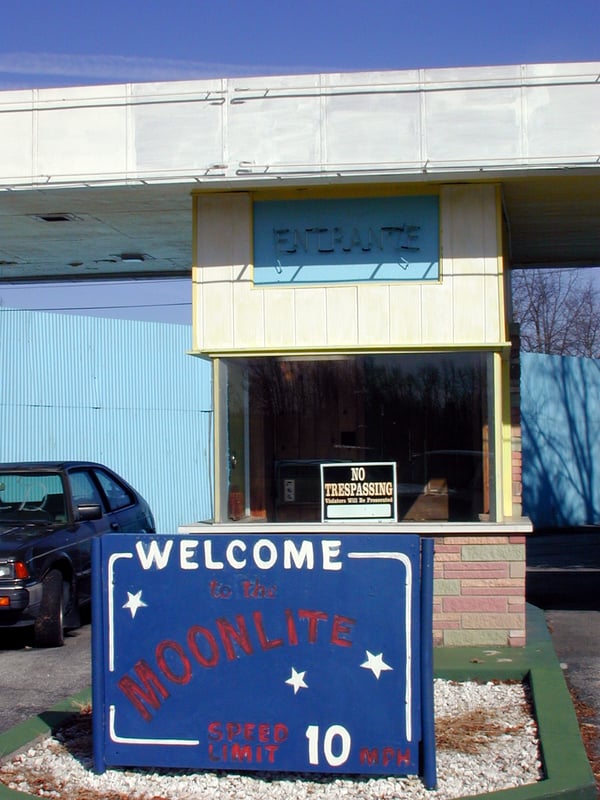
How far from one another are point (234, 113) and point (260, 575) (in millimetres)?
4536

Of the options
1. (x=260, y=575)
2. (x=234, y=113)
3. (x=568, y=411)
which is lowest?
(x=260, y=575)

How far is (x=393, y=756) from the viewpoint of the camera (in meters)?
5.39

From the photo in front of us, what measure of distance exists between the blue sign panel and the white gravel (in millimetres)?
4007

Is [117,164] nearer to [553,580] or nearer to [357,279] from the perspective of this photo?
[357,279]

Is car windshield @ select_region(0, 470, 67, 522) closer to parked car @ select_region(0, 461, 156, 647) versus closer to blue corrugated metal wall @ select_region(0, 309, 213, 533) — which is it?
parked car @ select_region(0, 461, 156, 647)

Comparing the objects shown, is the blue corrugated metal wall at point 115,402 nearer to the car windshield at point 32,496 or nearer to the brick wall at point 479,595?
the car windshield at point 32,496

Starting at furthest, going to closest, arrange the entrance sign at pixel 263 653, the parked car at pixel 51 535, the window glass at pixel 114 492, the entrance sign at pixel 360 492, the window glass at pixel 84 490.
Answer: the window glass at pixel 114 492 → the window glass at pixel 84 490 → the parked car at pixel 51 535 → the entrance sign at pixel 360 492 → the entrance sign at pixel 263 653

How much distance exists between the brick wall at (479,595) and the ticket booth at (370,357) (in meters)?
0.01

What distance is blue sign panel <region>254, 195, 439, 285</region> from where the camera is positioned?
8.95 meters

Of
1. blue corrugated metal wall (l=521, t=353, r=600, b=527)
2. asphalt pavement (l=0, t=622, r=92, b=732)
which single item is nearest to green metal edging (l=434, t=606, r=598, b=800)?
asphalt pavement (l=0, t=622, r=92, b=732)

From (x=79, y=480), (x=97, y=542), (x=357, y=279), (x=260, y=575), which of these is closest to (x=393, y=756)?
(x=260, y=575)

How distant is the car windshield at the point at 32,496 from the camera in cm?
1125

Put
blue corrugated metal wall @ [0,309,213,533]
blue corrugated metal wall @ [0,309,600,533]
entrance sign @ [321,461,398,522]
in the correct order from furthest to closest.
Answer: blue corrugated metal wall @ [0,309,600,533]
blue corrugated metal wall @ [0,309,213,533]
entrance sign @ [321,461,398,522]

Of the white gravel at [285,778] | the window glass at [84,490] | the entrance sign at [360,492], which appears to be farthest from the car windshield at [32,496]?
the white gravel at [285,778]
